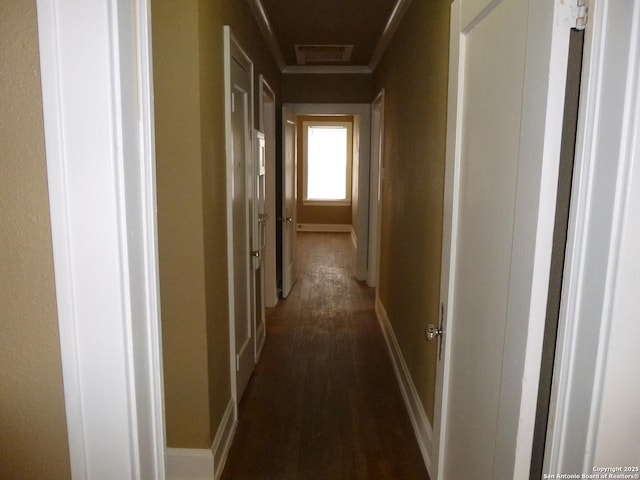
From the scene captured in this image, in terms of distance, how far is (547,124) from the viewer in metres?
0.90

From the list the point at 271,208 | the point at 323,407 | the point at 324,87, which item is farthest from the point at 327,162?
the point at 323,407

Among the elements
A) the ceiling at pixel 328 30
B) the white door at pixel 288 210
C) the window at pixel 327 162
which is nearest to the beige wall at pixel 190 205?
the ceiling at pixel 328 30

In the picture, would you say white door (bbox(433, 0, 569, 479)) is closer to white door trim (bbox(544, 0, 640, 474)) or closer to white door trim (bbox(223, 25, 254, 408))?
white door trim (bbox(544, 0, 640, 474))

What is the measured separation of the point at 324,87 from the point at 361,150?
895 mm

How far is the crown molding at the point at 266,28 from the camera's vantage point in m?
3.49

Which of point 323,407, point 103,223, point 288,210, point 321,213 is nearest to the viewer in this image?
point 103,223

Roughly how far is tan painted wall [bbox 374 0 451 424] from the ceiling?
223mm

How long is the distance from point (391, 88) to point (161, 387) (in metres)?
3.75

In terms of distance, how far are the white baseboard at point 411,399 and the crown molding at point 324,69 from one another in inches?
124

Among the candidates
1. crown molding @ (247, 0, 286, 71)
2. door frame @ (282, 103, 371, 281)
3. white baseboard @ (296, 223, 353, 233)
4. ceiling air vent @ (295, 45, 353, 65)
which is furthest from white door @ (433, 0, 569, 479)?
white baseboard @ (296, 223, 353, 233)

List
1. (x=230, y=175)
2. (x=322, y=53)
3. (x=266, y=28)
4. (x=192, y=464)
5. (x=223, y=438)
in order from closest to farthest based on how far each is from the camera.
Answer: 1. (x=192, y=464)
2. (x=223, y=438)
3. (x=230, y=175)
4. (x=266, y=28)
5. (x=322, y=53)

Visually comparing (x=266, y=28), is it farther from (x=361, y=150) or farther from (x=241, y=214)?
(x=361, y=150)

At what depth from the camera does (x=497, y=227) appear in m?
1.19

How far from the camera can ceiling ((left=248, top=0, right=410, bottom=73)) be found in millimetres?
3596
